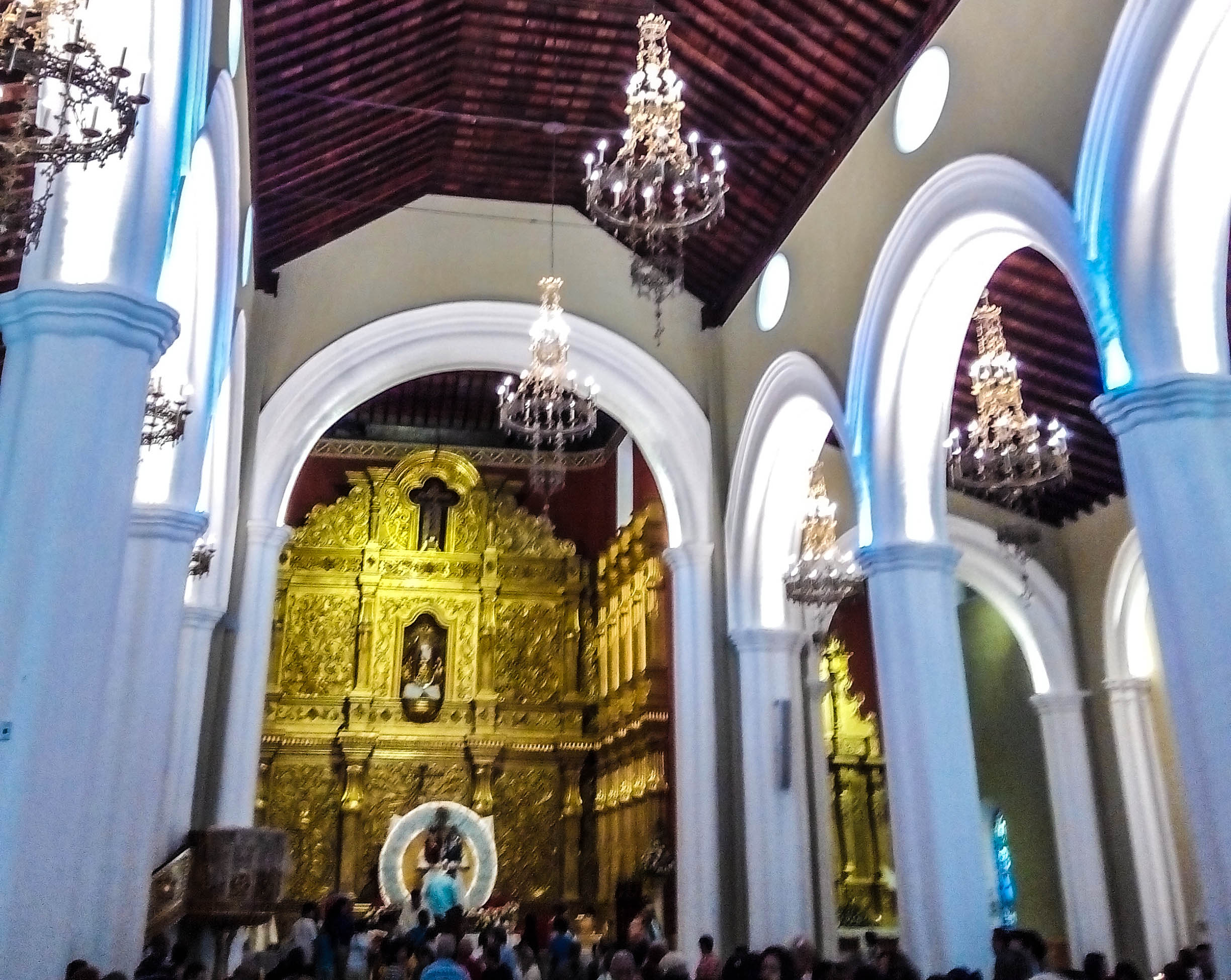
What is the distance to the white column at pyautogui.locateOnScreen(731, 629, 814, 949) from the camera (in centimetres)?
1053

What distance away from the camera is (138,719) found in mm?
6984

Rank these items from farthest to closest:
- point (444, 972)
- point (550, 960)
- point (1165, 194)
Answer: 1. point (550, 960)
2. point (1165, 194)
3. point (444, 972)

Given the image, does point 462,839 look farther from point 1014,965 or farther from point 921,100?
point 921,100

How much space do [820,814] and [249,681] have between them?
18.8ft

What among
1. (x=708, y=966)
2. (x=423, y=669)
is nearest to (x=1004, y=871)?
(x=423, y=669)

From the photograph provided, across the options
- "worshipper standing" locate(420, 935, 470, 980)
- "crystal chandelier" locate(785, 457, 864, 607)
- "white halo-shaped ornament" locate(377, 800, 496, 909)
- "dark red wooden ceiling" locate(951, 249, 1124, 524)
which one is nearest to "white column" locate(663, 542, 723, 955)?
"crystal chandelier" locate(785, 457, 864, 607)

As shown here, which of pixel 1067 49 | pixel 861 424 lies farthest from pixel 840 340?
pixel 1067 49

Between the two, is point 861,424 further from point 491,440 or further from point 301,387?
point 491,440

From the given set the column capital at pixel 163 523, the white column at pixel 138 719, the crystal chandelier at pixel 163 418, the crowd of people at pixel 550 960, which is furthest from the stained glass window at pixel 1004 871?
the crystal chandelier at pixel 163 418

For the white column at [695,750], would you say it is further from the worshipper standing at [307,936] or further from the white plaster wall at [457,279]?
the worshipper standing at [307,936]

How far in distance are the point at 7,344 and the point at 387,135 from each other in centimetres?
620

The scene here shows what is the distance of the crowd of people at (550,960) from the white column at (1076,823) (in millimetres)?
2944

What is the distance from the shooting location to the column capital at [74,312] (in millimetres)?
5016

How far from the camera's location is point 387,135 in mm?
10742
